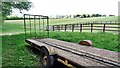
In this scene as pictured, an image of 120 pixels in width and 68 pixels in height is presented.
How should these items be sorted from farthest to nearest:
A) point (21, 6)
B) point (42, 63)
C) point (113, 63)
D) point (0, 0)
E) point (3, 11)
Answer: point (21, 6) < point (3, 11) < point (0, 0) < point (42, 63) < point (113, 63)

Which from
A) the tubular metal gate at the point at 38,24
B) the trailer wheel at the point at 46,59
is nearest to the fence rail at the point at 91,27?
the tubular metal gate at the point at 38,24

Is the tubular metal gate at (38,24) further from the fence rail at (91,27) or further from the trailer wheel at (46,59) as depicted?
the fence rail at (91,27)

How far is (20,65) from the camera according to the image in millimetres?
6555

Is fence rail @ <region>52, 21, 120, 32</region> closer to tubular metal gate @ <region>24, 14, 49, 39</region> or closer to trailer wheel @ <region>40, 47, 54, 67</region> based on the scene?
tubular metal gate @ <region>24, 14, 49, 39</region>

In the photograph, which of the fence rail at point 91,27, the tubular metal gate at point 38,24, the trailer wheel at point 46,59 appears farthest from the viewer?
the fence rail at point 91,27

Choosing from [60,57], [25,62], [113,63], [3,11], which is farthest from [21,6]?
[113,63]

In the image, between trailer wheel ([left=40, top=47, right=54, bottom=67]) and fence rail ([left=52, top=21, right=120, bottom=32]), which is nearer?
trailer wheel ([left=40, top=47, right=54, bottom=67])

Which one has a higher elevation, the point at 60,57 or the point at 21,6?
the point at 21,6

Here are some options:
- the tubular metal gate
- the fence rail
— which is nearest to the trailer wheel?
the tubular metal gate

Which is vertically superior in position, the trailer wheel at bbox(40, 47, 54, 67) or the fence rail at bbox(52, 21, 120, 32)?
the fence rail at bbox(52, 21, 120, 32)

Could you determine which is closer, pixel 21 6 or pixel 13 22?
pixel 21 6

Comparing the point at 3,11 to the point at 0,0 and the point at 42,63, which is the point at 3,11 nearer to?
the point at 0,0

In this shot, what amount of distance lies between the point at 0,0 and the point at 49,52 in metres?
11.4

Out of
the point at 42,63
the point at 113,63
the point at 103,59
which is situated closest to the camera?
the point at 113,63
